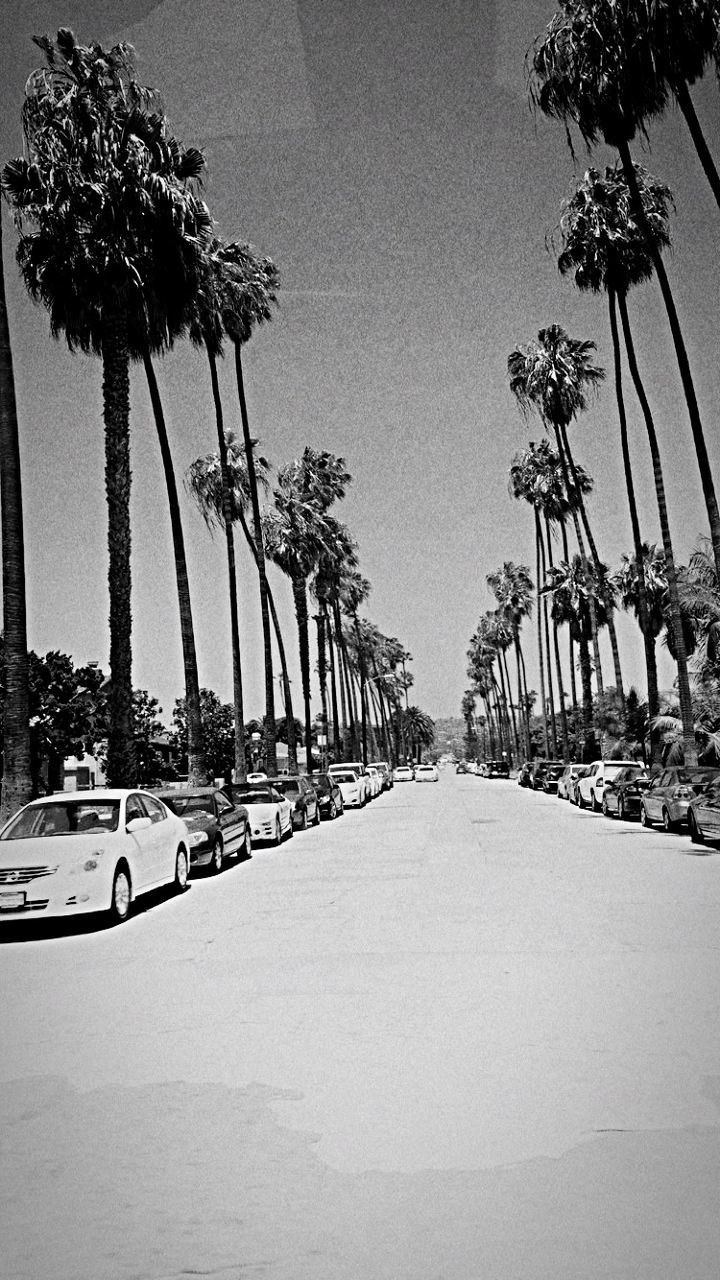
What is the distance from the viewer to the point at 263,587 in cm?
4562

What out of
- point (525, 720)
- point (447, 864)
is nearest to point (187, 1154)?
point (447, 864)

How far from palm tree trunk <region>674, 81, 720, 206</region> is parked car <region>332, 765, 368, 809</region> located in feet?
79.5

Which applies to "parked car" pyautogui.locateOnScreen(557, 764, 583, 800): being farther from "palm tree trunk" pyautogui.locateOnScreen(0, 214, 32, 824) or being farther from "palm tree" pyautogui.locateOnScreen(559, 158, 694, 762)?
"palm tree trunk" pyautogui.locateOnScreen(0, 214, 32, 824)

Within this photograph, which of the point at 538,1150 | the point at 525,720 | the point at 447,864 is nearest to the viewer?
the point at 538,1150

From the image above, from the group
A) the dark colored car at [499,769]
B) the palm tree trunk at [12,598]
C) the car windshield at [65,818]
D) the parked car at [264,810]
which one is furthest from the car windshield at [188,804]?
the dark colored car at [499,769]

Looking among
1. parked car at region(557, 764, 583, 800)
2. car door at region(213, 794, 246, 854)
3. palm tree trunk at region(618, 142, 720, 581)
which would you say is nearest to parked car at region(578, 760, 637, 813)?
parked car at region(557, 764, 583, 800)

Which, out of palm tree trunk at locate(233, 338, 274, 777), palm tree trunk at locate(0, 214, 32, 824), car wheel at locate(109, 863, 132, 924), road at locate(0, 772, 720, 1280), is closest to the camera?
road at locate(0, 772, 720, 1280)

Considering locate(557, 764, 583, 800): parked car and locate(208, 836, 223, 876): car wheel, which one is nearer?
locate(208, 836, 223, 876): car wheel

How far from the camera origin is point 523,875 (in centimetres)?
1644

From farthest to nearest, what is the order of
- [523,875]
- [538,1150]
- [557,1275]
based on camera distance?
[523,875] → [538,1150] → [557,1275]

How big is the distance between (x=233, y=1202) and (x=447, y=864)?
568 inches

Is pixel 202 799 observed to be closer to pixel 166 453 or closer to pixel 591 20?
pixel 166 453

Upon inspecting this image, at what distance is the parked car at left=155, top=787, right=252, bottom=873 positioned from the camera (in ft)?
59.5

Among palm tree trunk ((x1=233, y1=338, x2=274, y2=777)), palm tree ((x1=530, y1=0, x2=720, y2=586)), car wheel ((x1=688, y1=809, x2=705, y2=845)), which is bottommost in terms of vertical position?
car wheel ((x1=688, y1=809, x2=705, y2=845))
